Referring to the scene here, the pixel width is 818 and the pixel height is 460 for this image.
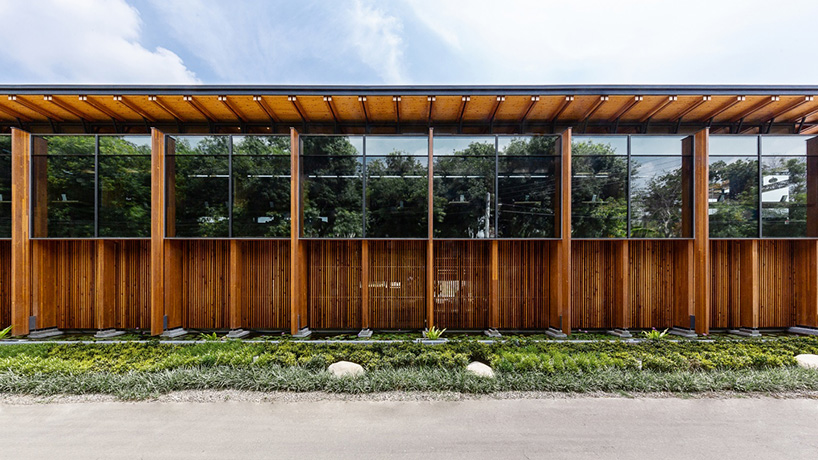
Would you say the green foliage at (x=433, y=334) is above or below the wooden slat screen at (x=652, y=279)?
below

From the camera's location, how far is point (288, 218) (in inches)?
350

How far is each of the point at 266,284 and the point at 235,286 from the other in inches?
34.1

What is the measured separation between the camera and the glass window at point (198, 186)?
28.8ft

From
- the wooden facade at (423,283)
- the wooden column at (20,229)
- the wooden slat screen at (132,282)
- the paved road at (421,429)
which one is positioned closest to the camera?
the paved road at (421,429)

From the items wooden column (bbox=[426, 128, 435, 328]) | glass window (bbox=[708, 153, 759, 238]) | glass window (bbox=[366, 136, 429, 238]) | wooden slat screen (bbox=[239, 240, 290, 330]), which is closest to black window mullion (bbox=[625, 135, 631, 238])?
glass window (bbox=[708, 153, 759, 238])

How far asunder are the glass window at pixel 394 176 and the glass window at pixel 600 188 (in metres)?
4.43

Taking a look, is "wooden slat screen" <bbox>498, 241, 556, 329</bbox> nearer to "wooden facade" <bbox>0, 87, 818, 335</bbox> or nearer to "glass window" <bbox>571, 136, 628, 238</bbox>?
"wooden facade" <bbox>0, 87, 818, 335</bbox>

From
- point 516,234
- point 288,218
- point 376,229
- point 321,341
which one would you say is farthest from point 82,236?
point 516,234

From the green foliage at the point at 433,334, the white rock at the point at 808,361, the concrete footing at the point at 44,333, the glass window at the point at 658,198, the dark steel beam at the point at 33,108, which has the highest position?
the dark steel beam at the point at 33,108

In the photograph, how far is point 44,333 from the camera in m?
8.91

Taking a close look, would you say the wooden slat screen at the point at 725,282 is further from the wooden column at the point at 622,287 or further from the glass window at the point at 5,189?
the glass window at the point at 5,189

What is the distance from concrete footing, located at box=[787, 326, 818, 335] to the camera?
9.00m

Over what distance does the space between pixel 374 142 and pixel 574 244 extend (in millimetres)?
7006

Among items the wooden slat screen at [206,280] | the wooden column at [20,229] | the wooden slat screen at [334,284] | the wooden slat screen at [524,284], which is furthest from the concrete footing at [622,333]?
the wooden column at [20,229]
